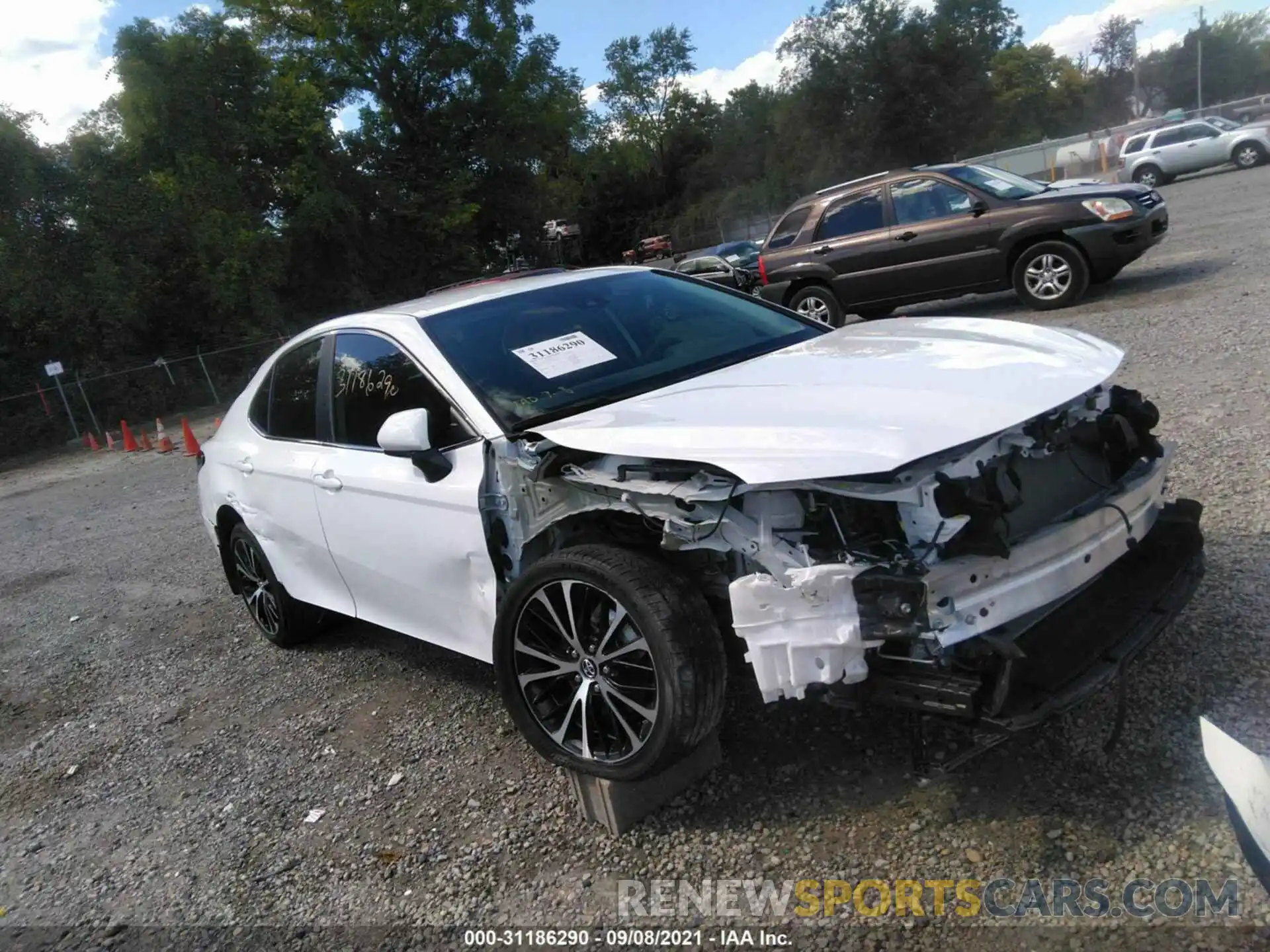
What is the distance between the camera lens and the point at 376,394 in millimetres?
3734

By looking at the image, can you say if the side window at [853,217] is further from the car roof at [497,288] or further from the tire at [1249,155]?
the tire at [1249,155]

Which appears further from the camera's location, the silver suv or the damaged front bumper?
the silver suv

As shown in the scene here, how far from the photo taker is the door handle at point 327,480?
3766mm

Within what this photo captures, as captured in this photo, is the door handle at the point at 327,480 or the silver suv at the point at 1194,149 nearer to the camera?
the door handle at the point at 327,480

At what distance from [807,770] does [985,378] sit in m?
1.37

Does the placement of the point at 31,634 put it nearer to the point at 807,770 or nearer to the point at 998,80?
the point at 807,770

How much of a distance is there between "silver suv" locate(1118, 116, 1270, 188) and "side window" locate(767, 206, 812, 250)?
59.4 ft

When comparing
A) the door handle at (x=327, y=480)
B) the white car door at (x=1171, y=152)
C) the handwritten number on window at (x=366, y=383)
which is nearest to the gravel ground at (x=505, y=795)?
the door handle at (x=327, y=480)

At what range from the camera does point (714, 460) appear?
8.08ft

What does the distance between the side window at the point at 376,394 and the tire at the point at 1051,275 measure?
8.07 meters

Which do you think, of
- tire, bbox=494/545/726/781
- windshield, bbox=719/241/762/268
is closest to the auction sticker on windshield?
tire, bbox=494/545/726/781

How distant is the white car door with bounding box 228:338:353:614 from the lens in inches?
160

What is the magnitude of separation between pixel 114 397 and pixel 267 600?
21002 mm

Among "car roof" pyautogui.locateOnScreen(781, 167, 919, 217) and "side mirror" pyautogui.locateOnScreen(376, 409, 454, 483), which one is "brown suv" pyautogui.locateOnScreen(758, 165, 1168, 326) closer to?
"car roof" pyautogui.locateOnScreen(781, 167, 919, 217)
